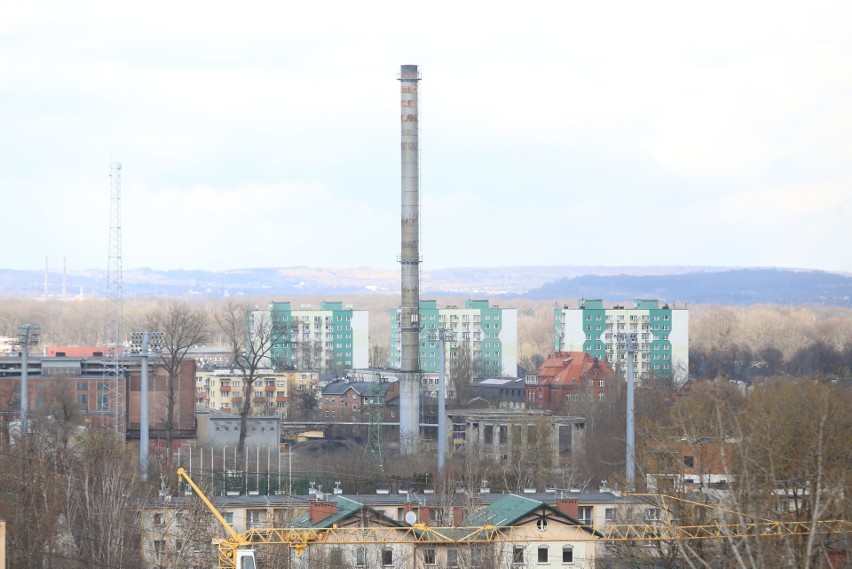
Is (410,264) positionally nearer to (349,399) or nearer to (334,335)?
(349,399)

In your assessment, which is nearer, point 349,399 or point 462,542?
point 462,542

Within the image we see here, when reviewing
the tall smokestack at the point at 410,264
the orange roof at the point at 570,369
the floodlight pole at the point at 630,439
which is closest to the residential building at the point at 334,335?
the orange roof at the point at 570,369

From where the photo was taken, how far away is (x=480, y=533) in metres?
23.1

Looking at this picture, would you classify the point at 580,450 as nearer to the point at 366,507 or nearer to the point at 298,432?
the point at 298,432

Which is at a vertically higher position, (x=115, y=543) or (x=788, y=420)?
(x=788, y=420)

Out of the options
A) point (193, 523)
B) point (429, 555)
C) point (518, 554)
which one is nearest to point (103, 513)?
point (193, 523)

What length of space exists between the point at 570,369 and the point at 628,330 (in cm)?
1542

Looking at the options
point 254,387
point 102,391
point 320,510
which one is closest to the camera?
point 320,510

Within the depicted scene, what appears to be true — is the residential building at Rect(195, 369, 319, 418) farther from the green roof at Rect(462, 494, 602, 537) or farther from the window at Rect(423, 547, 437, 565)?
the window at Rect(423, 547, 437, 565)

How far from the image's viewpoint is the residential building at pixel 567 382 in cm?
5475

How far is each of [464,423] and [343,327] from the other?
120 feet

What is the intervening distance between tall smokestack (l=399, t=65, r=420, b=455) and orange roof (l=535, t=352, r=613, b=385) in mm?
12418

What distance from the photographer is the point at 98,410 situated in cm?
4581

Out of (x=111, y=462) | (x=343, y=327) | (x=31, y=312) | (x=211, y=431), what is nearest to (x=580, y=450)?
(x=211, y=431)
